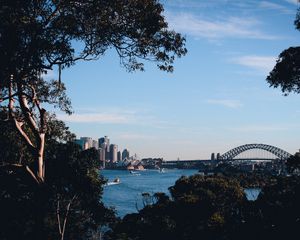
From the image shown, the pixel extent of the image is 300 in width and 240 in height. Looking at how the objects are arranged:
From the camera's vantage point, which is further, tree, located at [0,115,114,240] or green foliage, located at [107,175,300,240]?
tree, located at [0,115,114,240]

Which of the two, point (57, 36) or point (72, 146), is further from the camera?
point (72, 146)

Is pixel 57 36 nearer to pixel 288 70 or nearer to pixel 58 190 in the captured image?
pixel 288 70

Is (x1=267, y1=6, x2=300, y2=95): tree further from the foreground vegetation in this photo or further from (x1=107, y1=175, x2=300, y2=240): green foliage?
(x1=107, y1=175, x2=300, y2=240): green foliage

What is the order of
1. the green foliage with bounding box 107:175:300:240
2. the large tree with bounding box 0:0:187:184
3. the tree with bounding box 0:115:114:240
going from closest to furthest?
the large tree with bounding box 0:0:187:184, the green foliage with bounding box 107:175:300:240, the tree with bounding box 0:115:114:240

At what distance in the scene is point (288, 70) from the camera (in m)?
13.9

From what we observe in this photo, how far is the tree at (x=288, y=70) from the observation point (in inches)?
537

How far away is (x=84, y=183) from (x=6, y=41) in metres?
18.2

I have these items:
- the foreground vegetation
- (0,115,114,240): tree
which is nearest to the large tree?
the foreground vegetation

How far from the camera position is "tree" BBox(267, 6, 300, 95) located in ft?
44.7

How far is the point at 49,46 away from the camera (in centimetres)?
1090

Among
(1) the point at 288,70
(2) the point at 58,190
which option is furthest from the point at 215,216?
(1) the point at 288,70

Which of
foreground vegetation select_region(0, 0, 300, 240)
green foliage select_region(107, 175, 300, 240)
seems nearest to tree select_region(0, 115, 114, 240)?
foreground vegetation select_region(0, 0, 300, 240)

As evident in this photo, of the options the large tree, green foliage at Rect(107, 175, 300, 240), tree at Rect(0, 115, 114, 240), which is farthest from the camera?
tree at Rect(0, 115, 114, 240)

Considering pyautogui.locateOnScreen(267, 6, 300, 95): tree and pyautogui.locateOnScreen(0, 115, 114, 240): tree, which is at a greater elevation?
pyautogui.locateOnScreen(267, 6, 300, 95): tree
